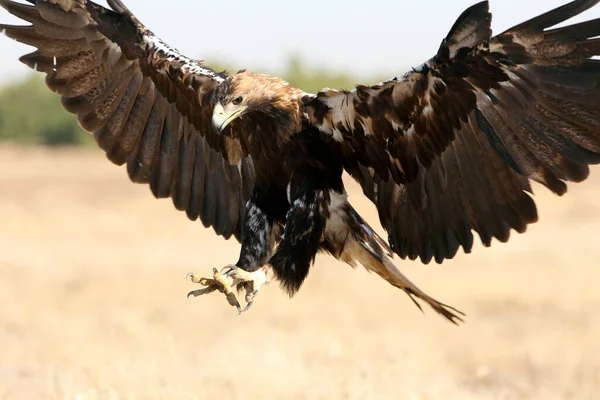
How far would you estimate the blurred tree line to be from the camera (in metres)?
69.0

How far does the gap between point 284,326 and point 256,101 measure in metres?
6.72

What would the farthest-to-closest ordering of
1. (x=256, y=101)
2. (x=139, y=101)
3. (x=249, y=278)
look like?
(x=139, y=101) → (x=256, y=101) → (x=249, y=278)

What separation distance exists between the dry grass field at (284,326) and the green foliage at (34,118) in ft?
150

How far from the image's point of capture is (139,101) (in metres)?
7.99

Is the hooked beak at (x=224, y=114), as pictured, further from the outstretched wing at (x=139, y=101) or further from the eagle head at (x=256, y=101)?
the outstretched wing at (x=139, y=101)

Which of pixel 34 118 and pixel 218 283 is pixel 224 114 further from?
pixel 34 118

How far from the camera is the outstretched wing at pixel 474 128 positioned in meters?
5.71

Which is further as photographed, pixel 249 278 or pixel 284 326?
pixel 284 326

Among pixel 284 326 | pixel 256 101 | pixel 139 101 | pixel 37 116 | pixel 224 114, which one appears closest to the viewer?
pixel 224 114

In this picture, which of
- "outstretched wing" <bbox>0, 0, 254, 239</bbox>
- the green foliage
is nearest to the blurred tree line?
the green foliage

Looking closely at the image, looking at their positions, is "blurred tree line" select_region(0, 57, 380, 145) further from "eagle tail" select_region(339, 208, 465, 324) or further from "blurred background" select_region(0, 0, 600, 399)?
"eagle tail" select_region(339, 208, 465, 324)

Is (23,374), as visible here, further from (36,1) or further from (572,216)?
(572,216)

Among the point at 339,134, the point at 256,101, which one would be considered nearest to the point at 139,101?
the point at 256,101

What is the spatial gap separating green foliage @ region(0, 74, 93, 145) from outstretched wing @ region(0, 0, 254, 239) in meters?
60.9
